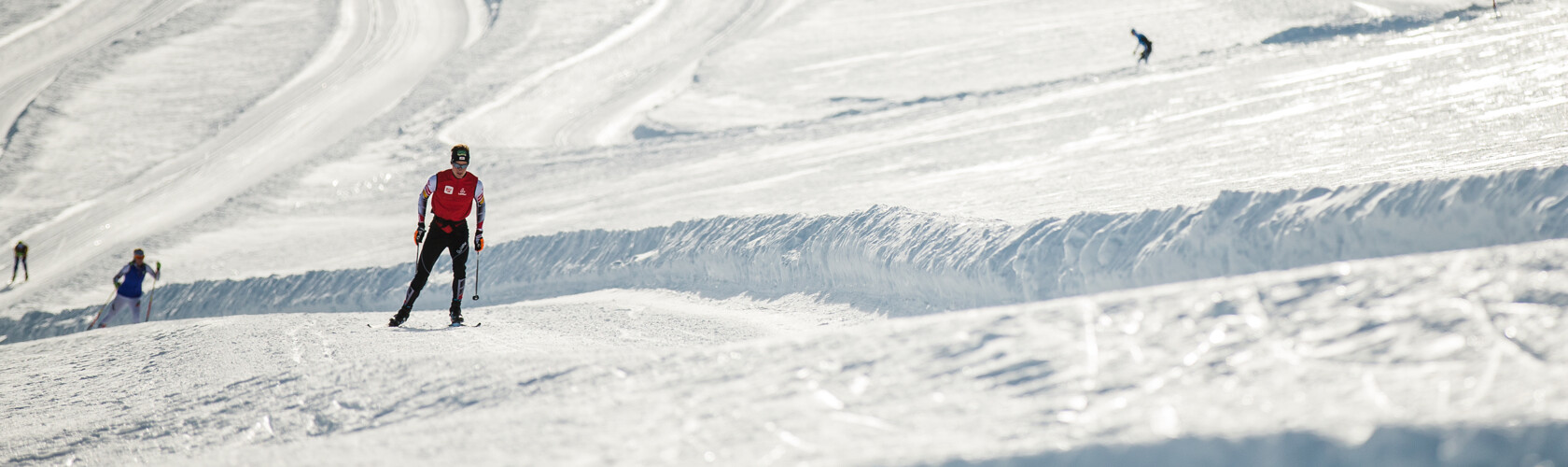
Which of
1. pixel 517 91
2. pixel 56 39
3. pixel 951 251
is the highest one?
pixel 56 39

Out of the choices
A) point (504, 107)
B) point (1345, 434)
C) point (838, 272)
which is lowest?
point (838, 272)

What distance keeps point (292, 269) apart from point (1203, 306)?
37.8 ft

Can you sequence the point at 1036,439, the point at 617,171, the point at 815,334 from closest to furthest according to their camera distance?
the point at 1036,439 → the point at 815,334 → the point at 617,171

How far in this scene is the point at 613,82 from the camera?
2209 cm

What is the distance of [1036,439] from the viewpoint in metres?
3.13

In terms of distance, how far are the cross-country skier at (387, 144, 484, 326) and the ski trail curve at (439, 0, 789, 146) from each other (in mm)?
9396

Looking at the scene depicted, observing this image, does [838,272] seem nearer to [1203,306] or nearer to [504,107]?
[1203,306]

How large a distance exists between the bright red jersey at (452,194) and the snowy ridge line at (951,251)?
2352 mm

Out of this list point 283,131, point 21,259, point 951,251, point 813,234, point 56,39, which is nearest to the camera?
point 951,251

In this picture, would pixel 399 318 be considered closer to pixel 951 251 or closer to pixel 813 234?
pixel 813 234

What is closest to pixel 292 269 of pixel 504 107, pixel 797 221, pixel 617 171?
pixel 617 171

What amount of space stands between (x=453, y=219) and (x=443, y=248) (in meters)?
0.32

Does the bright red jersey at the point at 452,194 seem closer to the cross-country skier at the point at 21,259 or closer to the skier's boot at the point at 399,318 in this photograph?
the skier's boot at the point at 399,318

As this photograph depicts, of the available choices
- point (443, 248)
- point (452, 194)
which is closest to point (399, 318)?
point (443, 248)
